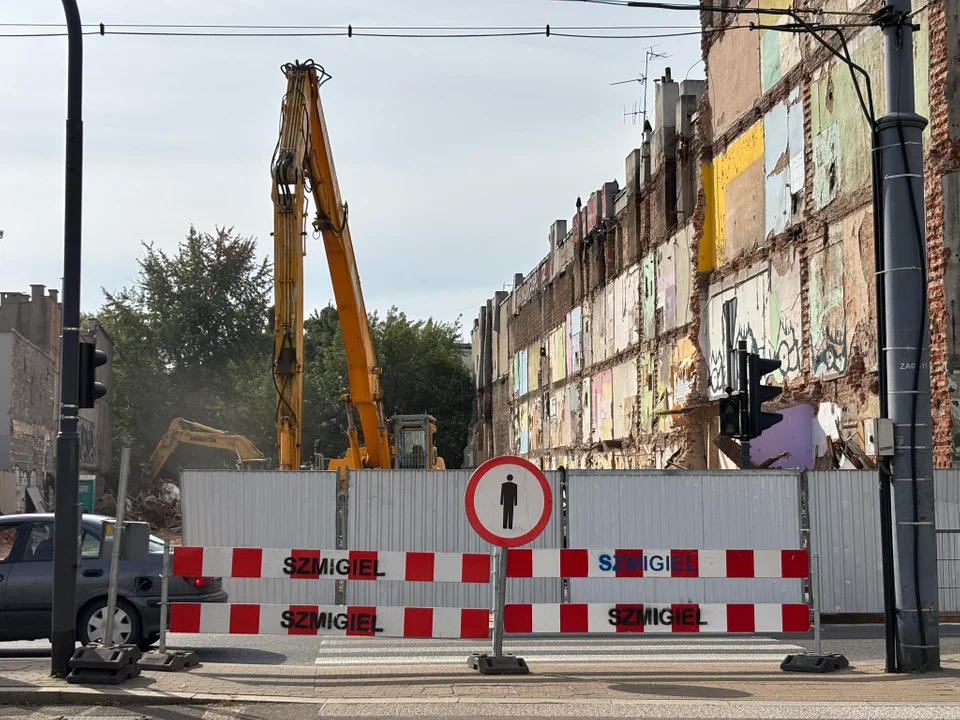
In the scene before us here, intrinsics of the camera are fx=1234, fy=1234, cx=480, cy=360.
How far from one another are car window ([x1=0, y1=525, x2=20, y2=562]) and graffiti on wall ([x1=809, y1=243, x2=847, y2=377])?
13.6 metres

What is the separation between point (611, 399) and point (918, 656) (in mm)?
27469

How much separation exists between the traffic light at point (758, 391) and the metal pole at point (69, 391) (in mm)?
7495

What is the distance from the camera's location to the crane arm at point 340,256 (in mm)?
22141

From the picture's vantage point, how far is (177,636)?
1448 centimetres

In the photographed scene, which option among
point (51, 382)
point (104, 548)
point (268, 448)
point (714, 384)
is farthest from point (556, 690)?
point (268, 448)

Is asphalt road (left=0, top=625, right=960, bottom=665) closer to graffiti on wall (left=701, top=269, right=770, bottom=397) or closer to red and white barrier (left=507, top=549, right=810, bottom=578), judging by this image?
red and white barrier (left=507, top=549, right=810, bottom=578)

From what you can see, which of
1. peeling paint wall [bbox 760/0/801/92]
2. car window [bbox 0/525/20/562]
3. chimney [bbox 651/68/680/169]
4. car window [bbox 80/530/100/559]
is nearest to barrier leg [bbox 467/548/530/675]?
car window [bbox 80/530/100/559]

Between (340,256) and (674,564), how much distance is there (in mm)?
13329

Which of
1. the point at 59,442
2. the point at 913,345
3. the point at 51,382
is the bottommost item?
the point at 59,442

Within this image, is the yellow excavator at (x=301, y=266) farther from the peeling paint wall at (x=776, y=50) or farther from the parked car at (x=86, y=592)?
the peeling paint wall at (x=776, y=50)

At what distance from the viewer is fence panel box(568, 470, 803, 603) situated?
16.0 m

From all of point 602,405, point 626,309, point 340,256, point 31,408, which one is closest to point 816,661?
point 340,256

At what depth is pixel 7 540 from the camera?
13.2m

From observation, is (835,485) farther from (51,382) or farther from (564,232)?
(51,382)
